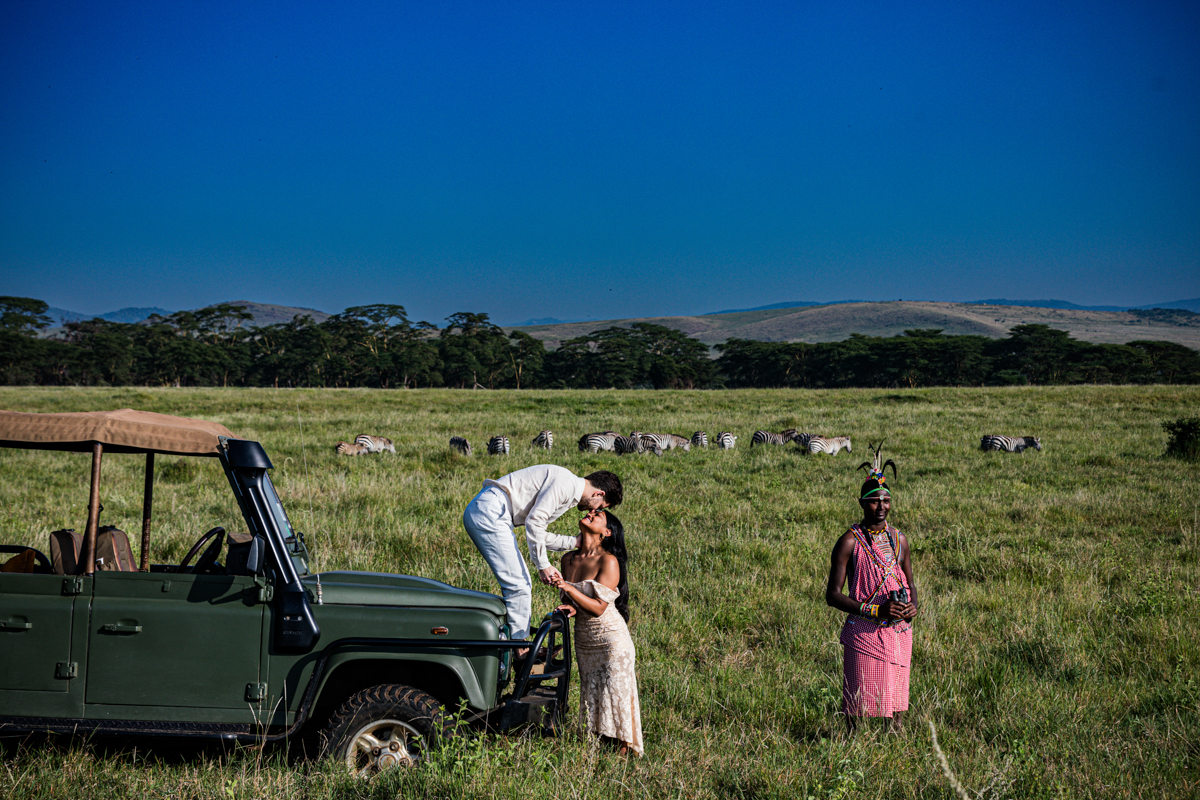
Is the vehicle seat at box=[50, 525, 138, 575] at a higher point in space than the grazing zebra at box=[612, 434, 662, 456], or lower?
higher

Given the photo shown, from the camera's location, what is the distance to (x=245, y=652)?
12.6 ft

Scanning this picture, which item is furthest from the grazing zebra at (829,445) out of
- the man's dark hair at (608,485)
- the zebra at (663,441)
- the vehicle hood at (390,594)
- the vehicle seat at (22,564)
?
the vehicle seat at (22,564)

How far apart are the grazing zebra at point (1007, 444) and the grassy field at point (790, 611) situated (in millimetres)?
790

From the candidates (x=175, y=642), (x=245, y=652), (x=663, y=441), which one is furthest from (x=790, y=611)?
(x=663, y=441)

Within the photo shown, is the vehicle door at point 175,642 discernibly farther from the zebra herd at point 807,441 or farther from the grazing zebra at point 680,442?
the grazing zebra at point 680,442

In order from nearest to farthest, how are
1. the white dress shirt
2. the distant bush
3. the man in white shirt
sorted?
the man in white shirt < the white dress shirt < the distant bush

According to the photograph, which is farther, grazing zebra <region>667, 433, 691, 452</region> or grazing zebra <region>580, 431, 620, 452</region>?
grazing zebra <region>667, 433, 691, 452</region>

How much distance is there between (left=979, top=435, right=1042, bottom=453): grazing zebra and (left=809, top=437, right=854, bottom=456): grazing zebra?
10.9ft

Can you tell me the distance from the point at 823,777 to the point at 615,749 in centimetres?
106

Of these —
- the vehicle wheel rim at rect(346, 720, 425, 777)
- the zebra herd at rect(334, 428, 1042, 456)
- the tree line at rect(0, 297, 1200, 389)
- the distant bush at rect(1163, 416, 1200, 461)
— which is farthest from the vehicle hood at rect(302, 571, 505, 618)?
the tree line at rect(0, 297, 1200, 389)

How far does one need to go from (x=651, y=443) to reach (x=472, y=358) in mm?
61956

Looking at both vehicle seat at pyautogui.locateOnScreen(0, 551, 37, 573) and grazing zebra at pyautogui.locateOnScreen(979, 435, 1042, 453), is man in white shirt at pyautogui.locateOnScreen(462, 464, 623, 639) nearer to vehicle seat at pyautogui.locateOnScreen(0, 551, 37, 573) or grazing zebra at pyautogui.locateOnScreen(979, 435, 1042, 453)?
vehicle seat at pyautogui.locateOnScreen(0, 551, 37, 573)

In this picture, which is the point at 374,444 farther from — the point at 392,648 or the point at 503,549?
the point at 392,648

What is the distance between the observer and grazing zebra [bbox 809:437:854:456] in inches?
769
